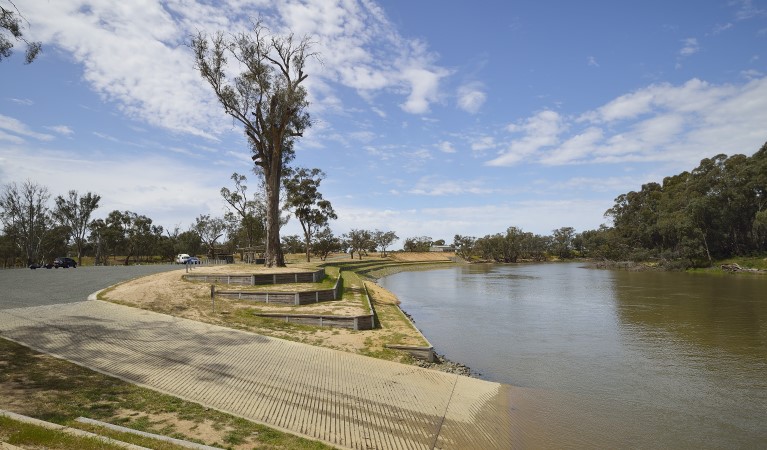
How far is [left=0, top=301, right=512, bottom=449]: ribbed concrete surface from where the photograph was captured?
29.7 feet

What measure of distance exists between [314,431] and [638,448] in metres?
7.69

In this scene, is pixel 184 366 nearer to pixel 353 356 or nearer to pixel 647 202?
pixel 353 356

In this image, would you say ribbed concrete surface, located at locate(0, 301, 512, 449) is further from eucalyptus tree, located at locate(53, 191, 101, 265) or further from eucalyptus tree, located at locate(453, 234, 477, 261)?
eucalyptus tree, located at locate(453, 234, 477, 261)

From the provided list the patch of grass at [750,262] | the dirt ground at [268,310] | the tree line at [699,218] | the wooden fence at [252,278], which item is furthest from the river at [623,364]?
the tree line at [699,218]

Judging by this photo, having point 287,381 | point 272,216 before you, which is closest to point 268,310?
point 287,381

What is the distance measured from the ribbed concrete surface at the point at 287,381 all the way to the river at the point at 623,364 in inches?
71.4

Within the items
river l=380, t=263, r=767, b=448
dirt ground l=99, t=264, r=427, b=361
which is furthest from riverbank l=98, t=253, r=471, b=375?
river l=380, t=263, r=767, b=448

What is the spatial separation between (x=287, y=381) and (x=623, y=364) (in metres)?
13.9

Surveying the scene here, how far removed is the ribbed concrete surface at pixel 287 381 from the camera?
29.7ft

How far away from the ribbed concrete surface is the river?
1815 mm

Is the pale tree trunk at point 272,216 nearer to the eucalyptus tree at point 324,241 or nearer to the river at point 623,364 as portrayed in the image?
the river at point 623,364

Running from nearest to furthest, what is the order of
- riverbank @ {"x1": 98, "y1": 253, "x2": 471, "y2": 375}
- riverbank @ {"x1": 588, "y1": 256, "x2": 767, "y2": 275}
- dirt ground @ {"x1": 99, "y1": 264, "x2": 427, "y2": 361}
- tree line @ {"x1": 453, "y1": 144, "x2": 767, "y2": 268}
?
riverbank @ {"x1": 98, "y1": 253, "x2": 471, "y2": 375}, dirt ground @ {"x1": 99, "y1": 264, "x2": 427, "y2": 361}, riverbank @ {"x1": 588, "y1": 256, "x2": 767, "y2": 275}, tree line @ {"x1": 453, "y1": 144, "x2": 767, "y2": 268}

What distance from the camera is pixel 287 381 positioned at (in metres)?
11.1

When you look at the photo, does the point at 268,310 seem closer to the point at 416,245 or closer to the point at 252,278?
the point at 252,278
